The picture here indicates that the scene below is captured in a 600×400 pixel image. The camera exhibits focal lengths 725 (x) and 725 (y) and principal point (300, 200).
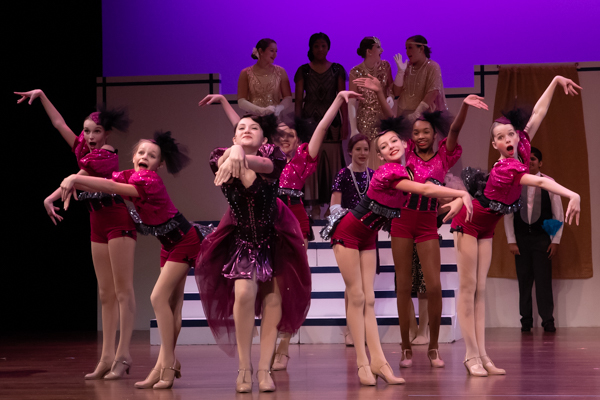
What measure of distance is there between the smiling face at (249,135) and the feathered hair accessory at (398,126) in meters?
0.82

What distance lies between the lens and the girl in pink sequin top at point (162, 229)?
3963mm

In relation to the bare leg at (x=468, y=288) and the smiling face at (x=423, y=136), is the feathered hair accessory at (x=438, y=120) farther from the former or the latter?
the bare leg at (x=468, y=288)

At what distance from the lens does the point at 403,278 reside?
4.77 metres

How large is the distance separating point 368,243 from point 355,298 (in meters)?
0.33

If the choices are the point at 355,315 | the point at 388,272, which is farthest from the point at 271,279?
the point at 388,272

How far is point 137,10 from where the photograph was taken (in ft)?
28.4

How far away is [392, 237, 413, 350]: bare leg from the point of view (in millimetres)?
4719

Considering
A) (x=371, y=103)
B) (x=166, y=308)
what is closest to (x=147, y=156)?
(x=166, y=308)

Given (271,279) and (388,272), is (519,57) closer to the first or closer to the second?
(388,272)

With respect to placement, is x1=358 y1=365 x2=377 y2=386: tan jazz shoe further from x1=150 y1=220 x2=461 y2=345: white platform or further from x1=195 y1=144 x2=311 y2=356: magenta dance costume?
x1=150 y1=220 x2=461 y2=345: white platform

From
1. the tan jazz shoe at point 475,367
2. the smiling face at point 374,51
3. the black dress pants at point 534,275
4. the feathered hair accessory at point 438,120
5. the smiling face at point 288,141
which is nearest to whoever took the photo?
the tan jazz shoe at point 475,367

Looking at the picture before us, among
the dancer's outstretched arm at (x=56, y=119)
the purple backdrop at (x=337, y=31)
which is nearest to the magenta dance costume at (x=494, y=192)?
the dancer's outstretched arm at (x=56, y=119)

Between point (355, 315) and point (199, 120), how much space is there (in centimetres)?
461

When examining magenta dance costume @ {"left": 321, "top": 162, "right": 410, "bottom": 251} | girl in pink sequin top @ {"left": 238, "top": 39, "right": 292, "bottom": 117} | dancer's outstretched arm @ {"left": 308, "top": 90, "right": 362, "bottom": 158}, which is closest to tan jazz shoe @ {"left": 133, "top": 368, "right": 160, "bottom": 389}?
magenta dance costume @ {"left": 321, "top": 162, "right": 410, "bottom": 251}
